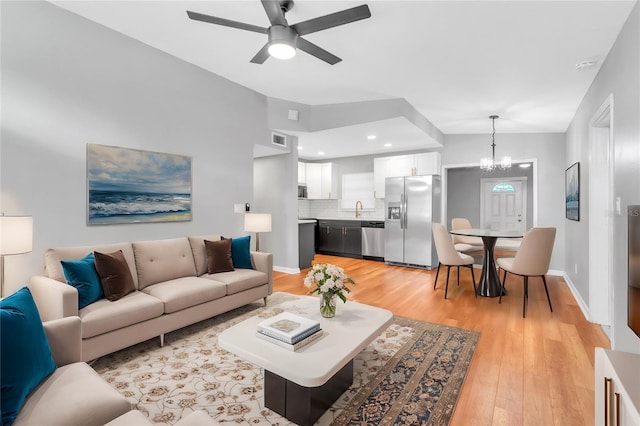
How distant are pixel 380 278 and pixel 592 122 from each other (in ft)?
11.1

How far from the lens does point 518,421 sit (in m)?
1.83

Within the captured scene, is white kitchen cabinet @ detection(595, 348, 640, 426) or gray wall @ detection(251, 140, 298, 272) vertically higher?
gray wall @ detection(251, 140, 298, 272)

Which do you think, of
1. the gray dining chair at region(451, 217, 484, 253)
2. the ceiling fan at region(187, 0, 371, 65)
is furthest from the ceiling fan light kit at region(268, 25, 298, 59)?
the gray dining chair at region(451, 217, 484, 253)

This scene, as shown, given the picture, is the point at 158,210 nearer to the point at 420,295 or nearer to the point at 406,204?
the point at 420,295

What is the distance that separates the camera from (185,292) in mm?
2893

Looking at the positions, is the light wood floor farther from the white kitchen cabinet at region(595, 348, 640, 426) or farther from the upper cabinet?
the upper cabinet

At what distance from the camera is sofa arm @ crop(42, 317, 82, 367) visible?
160 cm

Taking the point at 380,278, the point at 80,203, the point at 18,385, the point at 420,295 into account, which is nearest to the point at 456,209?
the point at 380,278

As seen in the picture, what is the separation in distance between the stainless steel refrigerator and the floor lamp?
5.41 meters

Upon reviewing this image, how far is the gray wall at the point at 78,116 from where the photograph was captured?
2.57 meters

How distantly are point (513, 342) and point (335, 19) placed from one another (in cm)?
305

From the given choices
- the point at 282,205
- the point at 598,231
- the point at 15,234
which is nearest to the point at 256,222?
the point at 282,205

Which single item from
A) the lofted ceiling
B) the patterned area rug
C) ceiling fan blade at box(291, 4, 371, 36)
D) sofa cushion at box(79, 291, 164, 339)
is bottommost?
the patterned area rug

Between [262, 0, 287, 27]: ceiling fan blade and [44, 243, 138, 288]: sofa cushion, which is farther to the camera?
[44, 243, 138, 288]: sofa cushion
